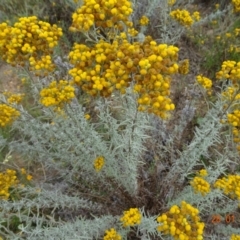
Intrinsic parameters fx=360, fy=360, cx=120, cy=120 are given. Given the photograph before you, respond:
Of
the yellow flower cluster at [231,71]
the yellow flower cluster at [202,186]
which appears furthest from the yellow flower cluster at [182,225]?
the yellow flower cluster at [231,71]

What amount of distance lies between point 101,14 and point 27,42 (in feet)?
1.47

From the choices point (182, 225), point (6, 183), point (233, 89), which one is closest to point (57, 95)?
point (6, 183)

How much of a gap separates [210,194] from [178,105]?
1.43 meters

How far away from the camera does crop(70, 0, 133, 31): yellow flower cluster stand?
1672 millimetres

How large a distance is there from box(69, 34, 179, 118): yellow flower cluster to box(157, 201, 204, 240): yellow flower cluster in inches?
20.4

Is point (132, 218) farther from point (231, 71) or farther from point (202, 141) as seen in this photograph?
point (231, 71)

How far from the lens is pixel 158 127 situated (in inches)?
122

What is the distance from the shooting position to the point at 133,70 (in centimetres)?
158

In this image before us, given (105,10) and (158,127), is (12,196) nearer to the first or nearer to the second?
(158,127)

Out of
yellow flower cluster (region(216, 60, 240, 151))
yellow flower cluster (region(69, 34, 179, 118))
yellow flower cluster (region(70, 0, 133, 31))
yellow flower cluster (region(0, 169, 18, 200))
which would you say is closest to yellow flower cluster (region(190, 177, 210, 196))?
yellow flower cluster (region(216, 60, 240, 151))

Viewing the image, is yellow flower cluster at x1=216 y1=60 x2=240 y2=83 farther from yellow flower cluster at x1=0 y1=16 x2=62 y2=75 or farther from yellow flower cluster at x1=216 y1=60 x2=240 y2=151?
yellow flower cluster at x1=0 y1=16 x2=62 y2=75

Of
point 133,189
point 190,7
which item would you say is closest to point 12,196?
point 133,189

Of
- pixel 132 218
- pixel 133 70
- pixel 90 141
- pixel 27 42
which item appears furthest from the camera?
pixel 90 141

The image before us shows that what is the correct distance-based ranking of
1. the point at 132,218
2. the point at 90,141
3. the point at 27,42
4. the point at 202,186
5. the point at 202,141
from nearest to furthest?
the point at 27,42 → the point at 132,218 → the point at 202,186 → the point at 90,141 → the point at 202,141
